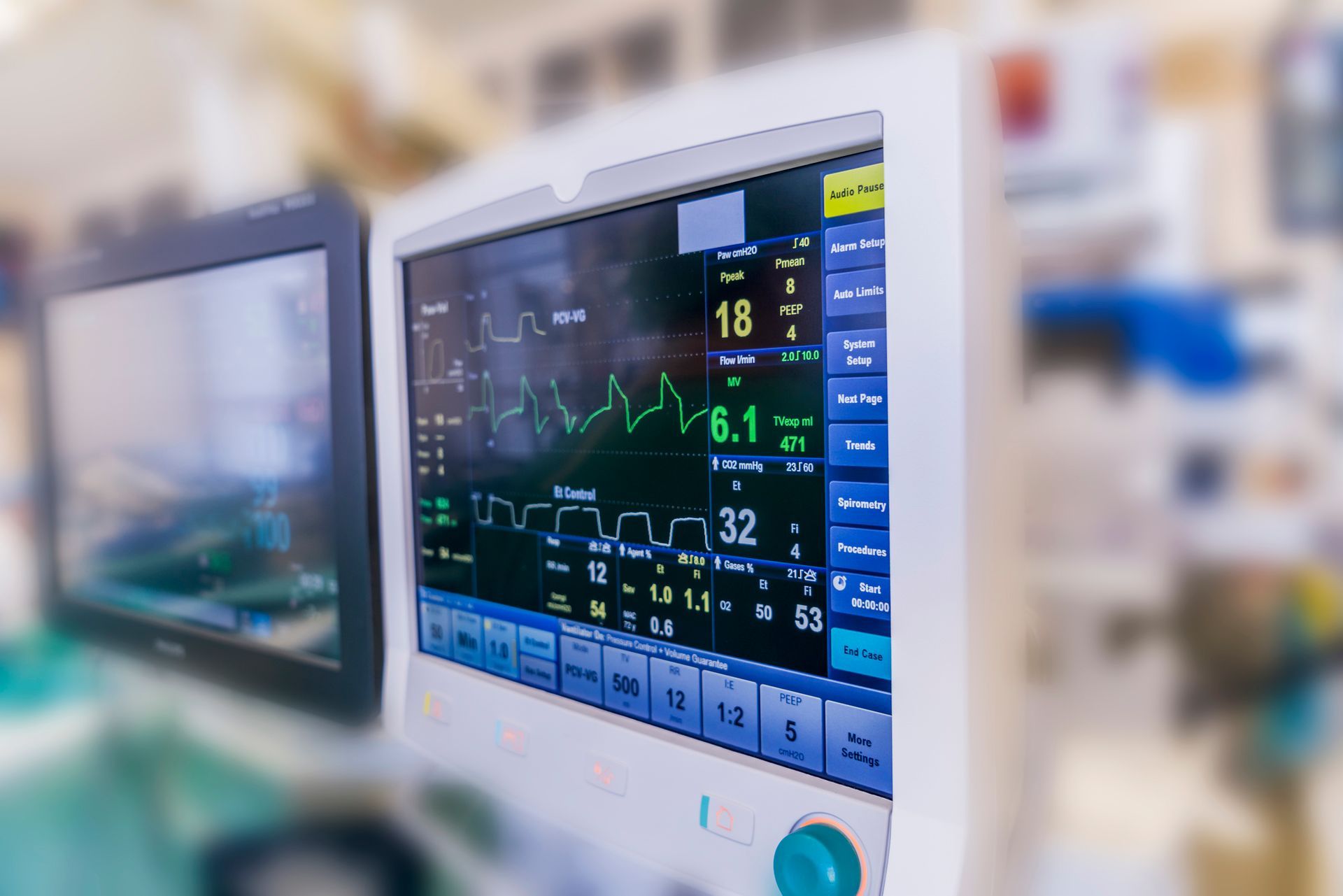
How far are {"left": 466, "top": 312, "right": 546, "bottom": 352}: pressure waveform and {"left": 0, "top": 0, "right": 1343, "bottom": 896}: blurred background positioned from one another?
0.39m

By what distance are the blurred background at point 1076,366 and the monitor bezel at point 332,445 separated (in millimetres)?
120

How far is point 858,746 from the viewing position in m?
0.30

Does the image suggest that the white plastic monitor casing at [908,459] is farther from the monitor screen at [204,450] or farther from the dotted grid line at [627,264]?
the monitor screen at [204,450]

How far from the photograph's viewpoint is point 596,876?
491 mm

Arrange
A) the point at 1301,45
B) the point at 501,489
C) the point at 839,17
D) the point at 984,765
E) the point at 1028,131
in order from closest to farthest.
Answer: the point at 984,765 < the point at 501,489 < the point at 1301,45 < the point at 1028,131 < the point at 839,17

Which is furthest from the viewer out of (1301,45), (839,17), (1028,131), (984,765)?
(839,17)

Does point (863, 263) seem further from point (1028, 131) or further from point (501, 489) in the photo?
point (1028, 131)

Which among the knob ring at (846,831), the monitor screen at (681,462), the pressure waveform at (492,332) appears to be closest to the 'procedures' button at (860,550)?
the monitor screen at (681,462)

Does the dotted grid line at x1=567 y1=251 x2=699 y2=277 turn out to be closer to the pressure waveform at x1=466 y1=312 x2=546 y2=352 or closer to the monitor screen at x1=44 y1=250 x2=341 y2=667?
the pressure waveform at x1=466 y1=312 x2=546 y2=352

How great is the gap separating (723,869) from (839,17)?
1269 millimetres

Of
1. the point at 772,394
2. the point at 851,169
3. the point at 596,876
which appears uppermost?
the point at 851,169

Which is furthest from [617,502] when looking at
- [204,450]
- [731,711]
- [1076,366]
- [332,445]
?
[1076,366]

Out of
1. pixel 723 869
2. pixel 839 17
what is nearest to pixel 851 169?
pixel 723 869

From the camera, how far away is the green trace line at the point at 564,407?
0.37 meters
